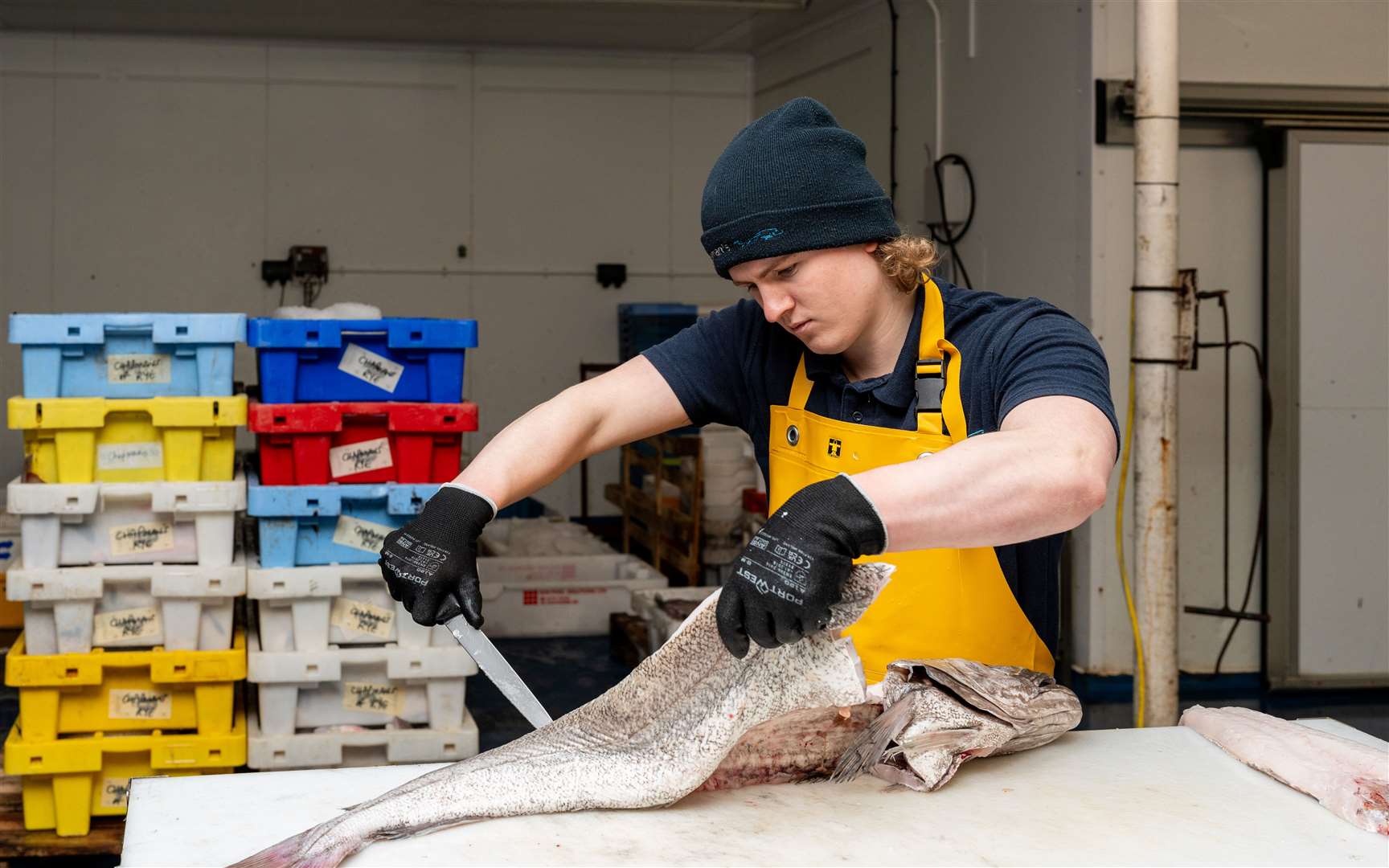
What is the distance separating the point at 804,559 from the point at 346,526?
2845 mm

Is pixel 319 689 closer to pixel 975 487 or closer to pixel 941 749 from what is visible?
pixel 941 749

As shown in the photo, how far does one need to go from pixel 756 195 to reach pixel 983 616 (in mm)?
775

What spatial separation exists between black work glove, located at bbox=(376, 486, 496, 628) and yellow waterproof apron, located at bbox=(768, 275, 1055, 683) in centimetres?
58

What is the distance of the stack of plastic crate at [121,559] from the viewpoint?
384cm

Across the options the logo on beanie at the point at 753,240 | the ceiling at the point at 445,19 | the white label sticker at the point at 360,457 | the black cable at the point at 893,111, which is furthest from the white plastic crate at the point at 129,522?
the ceiling at the point at 445,19

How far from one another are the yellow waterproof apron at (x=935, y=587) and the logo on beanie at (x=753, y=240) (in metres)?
0.34

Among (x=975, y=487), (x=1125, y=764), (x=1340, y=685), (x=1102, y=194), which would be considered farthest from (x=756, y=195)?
(x=1340, y=685)

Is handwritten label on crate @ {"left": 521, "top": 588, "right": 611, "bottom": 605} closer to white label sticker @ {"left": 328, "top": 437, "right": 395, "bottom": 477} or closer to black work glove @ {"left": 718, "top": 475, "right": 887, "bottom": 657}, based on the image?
white label sticker @ {"left": 328, "top": 437, "right": 395, "bottom": 477}

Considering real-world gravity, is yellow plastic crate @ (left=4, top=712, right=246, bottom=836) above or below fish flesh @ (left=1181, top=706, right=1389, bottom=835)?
below

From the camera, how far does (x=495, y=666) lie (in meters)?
2.04

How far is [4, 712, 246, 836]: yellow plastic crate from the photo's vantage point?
3.83 meters

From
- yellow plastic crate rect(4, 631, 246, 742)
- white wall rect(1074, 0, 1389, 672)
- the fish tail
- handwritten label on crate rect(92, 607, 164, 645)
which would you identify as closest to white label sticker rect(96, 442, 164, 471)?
handwritten label on crate rect(92, 607, 164, 645)

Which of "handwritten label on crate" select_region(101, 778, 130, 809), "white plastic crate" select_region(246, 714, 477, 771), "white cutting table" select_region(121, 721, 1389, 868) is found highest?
"white cutting table" select_region(121, 721, 1389, 868)

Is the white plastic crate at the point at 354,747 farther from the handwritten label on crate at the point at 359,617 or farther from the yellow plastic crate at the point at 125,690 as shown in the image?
the handwritten label on crate at the point at 359,617
